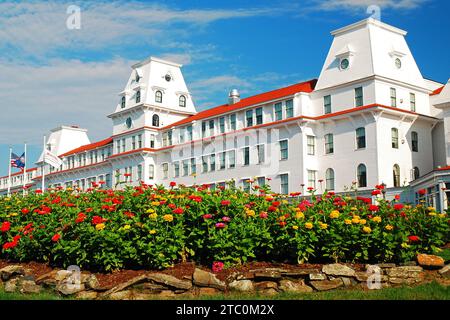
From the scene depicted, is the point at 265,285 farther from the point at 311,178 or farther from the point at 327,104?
the point at 327,104

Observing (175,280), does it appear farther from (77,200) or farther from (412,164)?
(412,164)

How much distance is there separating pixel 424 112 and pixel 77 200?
116ft

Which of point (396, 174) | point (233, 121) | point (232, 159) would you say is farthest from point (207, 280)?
point (233, 121)

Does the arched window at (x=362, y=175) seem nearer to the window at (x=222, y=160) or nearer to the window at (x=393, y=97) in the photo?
the window at (x=393, y=97)

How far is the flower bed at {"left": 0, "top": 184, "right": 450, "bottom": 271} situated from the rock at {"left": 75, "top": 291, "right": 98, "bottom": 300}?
2.40 ft

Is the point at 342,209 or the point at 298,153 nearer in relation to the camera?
the point at 342,209

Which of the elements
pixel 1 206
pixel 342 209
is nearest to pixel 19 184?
pixel 1 206

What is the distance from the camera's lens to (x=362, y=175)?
39875 millimetres

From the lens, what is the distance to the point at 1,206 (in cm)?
1681

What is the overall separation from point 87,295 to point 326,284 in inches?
191

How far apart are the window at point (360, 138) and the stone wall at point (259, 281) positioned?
2935cm

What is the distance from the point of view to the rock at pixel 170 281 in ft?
35.7

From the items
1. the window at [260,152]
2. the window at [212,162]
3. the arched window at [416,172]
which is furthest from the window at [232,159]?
the arched window at [416,172]

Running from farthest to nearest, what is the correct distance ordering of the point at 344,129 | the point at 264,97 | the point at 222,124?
1. the point at 222,124
2. the point at 264,97
3. the point at 344,129
